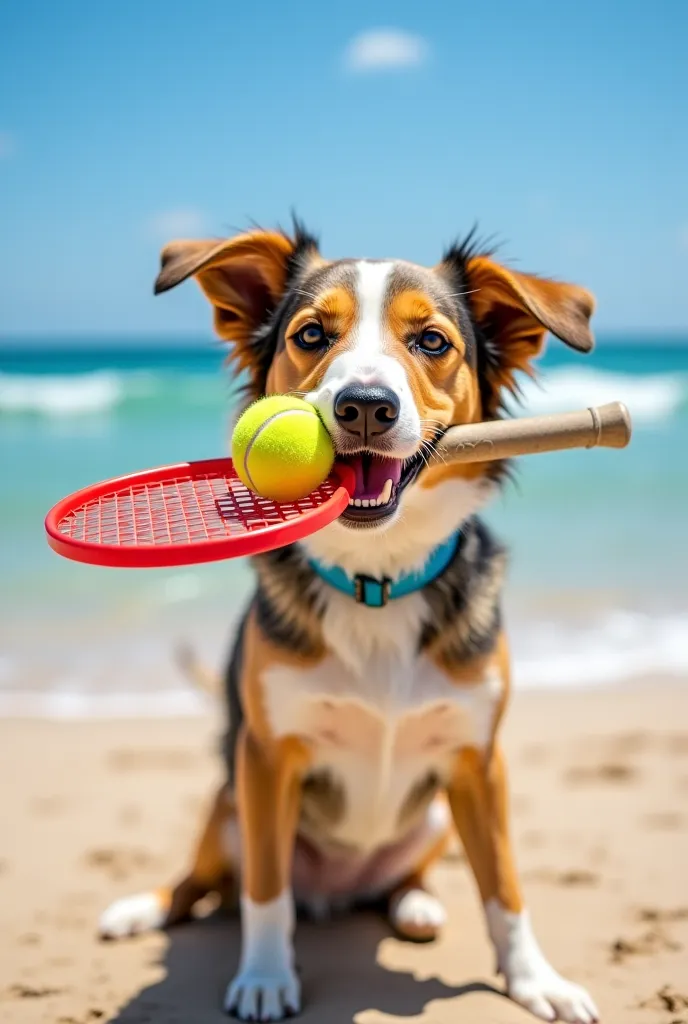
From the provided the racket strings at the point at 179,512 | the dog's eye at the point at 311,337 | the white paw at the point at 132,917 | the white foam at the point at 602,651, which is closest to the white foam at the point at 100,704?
the white foam at the point at 602,651

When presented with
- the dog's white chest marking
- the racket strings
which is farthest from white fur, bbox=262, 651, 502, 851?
the racket strings

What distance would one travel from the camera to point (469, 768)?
3.03 metres

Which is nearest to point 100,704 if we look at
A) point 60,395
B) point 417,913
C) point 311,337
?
point 417,913

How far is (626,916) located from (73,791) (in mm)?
2576

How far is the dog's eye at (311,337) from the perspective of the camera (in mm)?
2877

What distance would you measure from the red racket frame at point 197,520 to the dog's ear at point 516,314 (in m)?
0.79

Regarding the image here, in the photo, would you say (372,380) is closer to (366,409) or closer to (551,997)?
(366,409)

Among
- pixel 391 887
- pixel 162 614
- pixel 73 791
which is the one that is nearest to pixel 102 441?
pixel 162 614

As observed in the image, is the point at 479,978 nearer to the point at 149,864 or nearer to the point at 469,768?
the point at 469,768

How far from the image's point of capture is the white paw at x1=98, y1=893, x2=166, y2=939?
3492mm

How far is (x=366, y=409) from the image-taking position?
2482 millimetres

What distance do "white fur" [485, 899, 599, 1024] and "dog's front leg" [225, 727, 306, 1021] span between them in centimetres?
61

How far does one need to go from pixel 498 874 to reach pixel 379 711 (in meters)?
0.63

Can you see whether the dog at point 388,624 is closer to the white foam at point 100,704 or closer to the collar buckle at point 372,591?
the collar buckle at point 372,591
